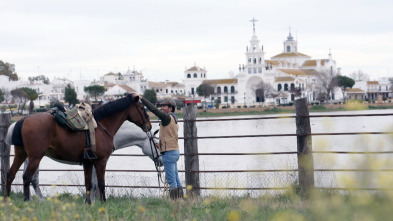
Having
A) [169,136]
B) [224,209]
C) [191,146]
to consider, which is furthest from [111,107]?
[224,209]

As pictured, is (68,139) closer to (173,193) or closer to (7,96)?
(173,193)

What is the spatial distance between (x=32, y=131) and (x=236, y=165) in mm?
11775

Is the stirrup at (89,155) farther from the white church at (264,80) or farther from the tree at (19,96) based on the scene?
the white church at (264,80)

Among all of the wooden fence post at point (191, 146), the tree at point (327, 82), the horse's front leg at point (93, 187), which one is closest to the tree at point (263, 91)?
the tree at point (327, 82)

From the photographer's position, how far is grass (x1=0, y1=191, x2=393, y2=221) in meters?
3.03

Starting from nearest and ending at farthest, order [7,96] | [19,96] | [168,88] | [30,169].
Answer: [30,169] < [19,96] < [7,96] < [168,88]

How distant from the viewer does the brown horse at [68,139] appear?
261 inches

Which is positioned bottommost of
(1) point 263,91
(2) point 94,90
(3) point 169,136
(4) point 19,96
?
(3) point 169,136

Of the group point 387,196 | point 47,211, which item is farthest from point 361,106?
point 47,211

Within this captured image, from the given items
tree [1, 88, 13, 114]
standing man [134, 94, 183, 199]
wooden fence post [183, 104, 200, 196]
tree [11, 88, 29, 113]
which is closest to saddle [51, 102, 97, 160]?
standing man [134, 94, 183, 199]

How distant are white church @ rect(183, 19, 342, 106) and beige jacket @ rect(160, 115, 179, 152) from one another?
3902 inches

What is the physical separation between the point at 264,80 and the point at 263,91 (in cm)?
1005

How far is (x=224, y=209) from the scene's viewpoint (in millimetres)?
5844

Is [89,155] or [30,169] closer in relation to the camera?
[30,169]
